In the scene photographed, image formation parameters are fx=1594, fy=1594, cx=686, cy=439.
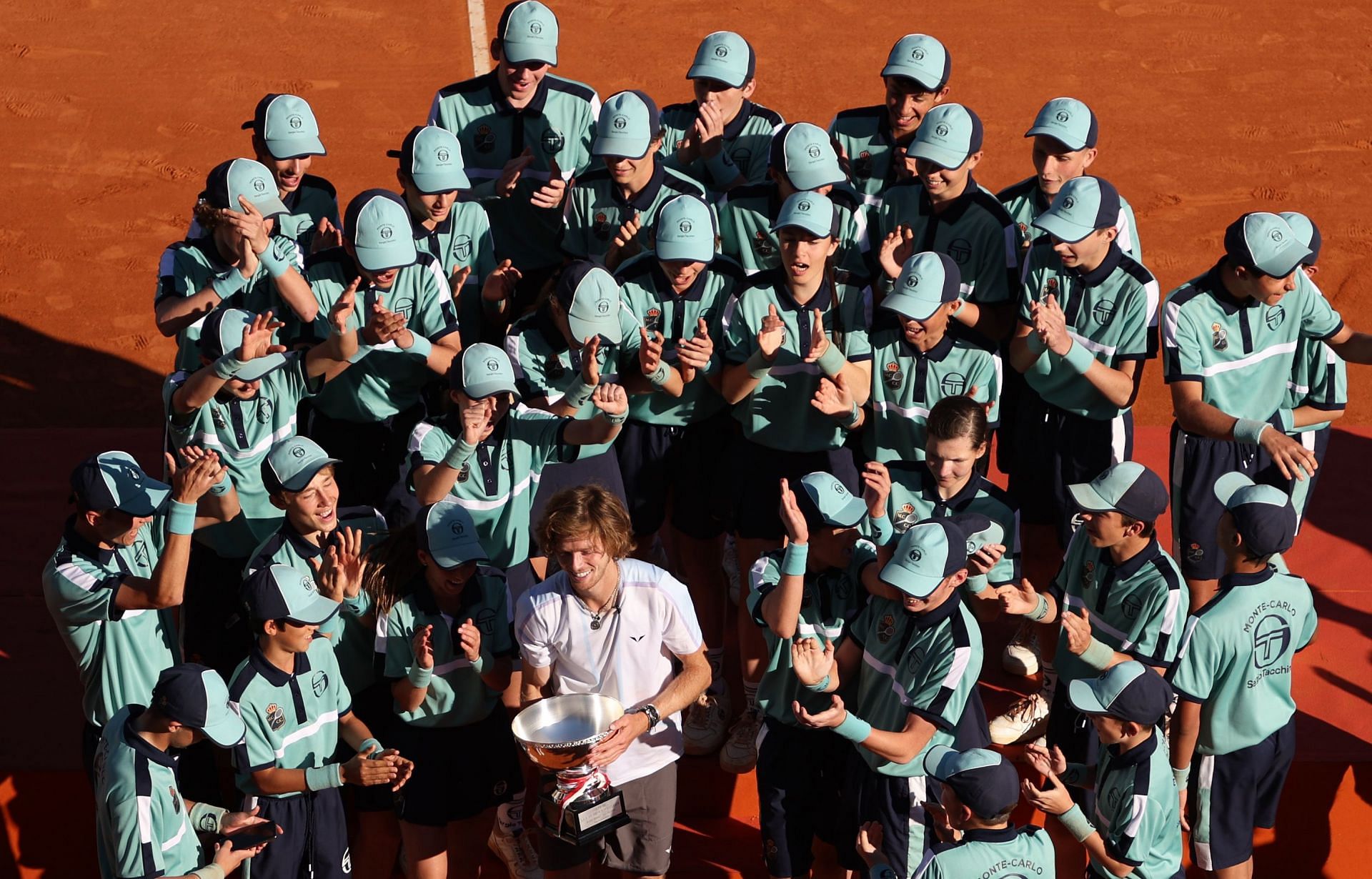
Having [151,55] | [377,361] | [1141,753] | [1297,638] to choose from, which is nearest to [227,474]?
[377,361]

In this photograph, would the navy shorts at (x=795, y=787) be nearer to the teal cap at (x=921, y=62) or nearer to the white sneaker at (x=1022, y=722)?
the white sneaker at (x=1022, y=722)

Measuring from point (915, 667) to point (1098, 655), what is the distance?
2.58 ft

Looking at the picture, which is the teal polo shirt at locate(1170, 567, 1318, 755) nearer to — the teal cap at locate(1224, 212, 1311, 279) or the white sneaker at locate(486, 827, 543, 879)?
the teal cap at locate(1224, 212, 1311, 279)

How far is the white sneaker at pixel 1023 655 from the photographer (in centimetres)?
775

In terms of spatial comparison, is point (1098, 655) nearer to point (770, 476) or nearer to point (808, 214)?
point (770, 476)

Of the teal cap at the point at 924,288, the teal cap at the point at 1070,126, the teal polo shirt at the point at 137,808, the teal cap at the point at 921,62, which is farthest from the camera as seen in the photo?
the teal cap at the point at 921,62

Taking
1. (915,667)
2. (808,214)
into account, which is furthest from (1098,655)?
(808,214)

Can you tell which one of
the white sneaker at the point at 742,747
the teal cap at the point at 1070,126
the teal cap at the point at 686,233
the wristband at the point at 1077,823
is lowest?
the white sneaker at the point at 742,747

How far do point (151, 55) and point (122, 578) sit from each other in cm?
1119

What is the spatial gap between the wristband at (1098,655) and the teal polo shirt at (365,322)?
10.6 feet

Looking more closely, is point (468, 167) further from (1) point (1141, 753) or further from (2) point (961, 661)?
(1) point (1141, 753)

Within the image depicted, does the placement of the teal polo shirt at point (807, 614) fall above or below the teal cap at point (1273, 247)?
below

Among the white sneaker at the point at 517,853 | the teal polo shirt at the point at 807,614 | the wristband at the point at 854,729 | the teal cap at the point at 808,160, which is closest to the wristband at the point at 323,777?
the white sneaker at the point at 517,853

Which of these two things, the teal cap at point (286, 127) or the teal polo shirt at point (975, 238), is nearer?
the teal polo shirt at point (975, 238)
